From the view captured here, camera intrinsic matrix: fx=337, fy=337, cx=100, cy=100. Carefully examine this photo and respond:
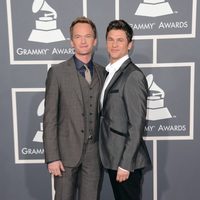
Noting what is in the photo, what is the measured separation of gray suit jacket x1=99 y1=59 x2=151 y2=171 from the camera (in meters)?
1.86

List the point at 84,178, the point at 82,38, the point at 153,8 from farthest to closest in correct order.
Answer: the point at 153,8 → the point at 84,178 → the point at 82,38

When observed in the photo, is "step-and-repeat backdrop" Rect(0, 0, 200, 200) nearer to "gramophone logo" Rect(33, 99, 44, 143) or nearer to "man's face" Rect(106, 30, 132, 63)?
"gramophone logo" Rect(33, 99, 44, 143)

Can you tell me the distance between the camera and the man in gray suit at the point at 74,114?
198 cm

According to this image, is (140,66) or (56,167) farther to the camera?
(140,66)

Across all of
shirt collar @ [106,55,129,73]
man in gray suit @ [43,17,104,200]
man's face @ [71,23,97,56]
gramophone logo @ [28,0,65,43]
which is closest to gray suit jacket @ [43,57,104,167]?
man in gray suit @ [43,17,104,200]

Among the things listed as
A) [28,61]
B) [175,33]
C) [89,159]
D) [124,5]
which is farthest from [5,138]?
[175,33]

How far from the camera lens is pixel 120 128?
193 cm

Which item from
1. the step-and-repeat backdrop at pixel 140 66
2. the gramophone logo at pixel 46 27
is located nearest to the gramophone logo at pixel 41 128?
the step-and-repeat backdrop at pixel 140 66

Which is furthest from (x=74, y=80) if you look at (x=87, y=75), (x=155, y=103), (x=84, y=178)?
(x=155, y=103)

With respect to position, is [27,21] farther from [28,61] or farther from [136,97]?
[136,97]

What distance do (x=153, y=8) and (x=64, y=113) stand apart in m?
1.02

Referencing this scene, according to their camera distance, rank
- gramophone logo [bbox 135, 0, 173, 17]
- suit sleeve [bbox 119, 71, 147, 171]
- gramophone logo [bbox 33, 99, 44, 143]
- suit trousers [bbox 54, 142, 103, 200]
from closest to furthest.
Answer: suit sleeve [bbox 119, 71, 147, 171] < suit trousers [bbox 54, 142, 103, 200] < gramophone logo [bbox 135, 0, 173, 17] < gramophone logo [bbox 33, 99, 44, 143]

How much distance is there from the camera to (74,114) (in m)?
2.01

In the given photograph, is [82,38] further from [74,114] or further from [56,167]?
[56,167]
